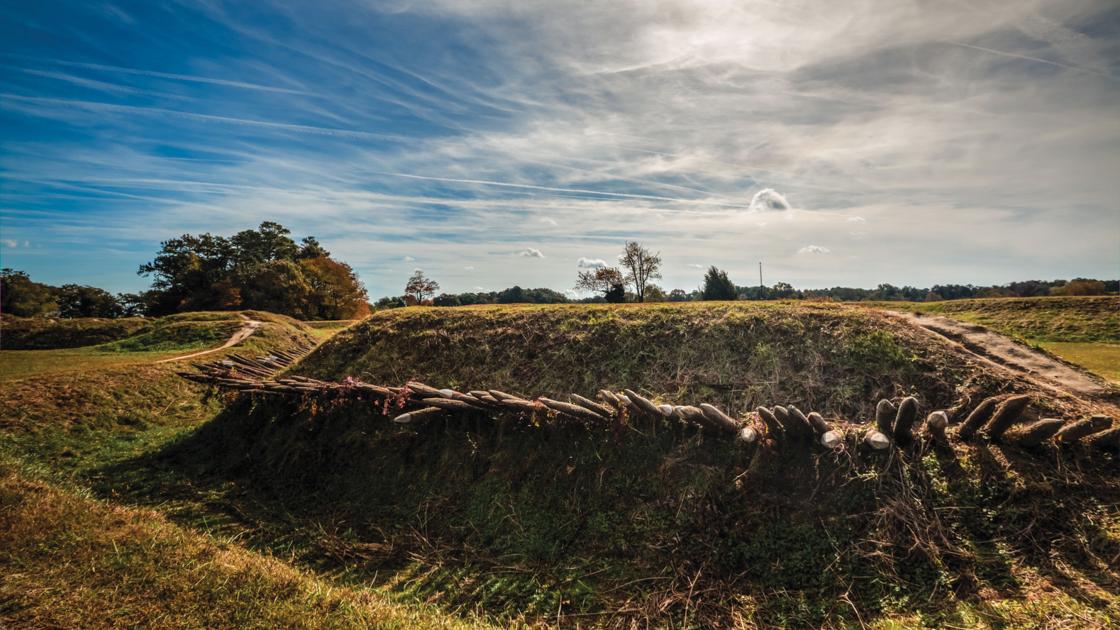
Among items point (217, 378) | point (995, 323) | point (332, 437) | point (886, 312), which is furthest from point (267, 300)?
point (995, 323)

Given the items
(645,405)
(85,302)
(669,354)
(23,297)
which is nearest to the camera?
(645,405)

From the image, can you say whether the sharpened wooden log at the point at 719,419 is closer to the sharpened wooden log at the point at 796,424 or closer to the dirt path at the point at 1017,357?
the sharpened wooden log at the point at 796,424

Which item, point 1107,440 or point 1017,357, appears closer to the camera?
point 1107,440

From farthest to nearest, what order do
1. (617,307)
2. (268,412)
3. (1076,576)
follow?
(617,307) → (268,412) → (1076,576)

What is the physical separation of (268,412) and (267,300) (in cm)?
3973

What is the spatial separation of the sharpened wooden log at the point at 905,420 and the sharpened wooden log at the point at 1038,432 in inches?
35.5

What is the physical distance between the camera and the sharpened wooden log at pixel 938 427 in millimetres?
4355

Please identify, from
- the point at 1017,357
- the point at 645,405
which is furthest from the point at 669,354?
the point at 1017,357

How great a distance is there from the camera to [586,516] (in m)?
5.10

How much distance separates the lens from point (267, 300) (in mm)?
41625

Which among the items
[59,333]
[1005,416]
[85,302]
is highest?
[85,302]

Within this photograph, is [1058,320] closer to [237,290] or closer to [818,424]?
[818,424]

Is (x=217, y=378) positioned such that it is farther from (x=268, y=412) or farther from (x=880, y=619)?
(x=880, y=619)

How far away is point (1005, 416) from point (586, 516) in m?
4.51
